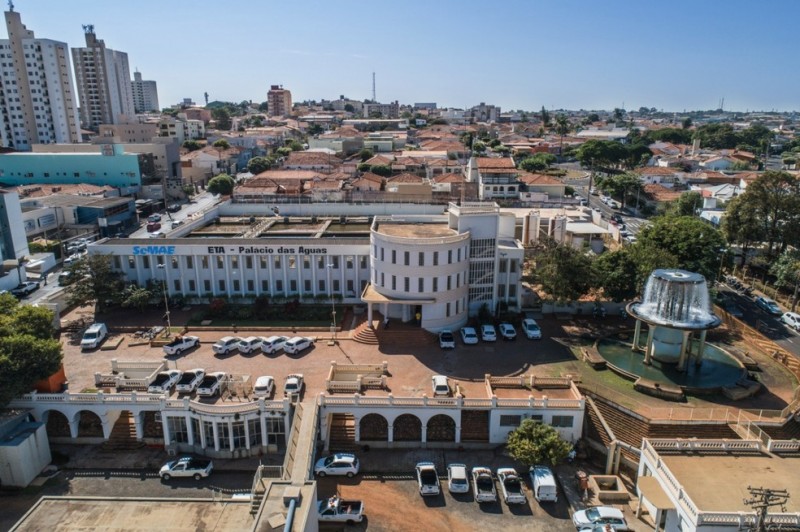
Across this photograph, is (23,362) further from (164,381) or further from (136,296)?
(136,296)

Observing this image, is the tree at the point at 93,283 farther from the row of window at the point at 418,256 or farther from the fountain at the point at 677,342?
the fountain at the point at 677,342

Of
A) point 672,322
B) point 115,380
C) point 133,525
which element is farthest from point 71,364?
point 672,322

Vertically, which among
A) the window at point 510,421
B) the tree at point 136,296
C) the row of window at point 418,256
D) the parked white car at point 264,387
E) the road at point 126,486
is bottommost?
the road at point 126,486

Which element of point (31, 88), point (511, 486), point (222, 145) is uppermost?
point (31, 88)

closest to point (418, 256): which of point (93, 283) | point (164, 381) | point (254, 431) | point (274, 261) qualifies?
point (274, 261)

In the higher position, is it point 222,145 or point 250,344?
point 222,145

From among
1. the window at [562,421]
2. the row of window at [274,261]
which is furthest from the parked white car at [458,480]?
the row of window at [274,261]

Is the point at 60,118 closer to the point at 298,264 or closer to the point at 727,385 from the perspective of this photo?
the point at 298,264
